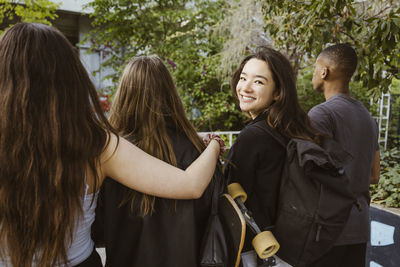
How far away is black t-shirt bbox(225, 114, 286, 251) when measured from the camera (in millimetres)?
1568

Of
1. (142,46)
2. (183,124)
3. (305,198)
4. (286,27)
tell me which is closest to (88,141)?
(183,124)

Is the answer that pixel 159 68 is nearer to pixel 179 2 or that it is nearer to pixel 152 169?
pixel 152 169

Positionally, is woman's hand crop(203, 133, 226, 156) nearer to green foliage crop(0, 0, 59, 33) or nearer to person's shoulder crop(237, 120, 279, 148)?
person's shoulder crop(237, 120, 279, 148)

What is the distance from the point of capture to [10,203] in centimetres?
108

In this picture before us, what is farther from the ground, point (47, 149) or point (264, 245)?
point (47, 149)

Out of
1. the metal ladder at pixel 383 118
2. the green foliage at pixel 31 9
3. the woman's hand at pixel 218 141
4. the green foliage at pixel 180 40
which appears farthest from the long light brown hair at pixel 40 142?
the metal ladder at pixel 383 118

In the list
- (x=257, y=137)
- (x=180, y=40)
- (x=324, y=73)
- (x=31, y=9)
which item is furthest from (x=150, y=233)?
(x=31, y=9)

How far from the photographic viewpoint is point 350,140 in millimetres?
1929

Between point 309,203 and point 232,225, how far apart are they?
396 millimetres

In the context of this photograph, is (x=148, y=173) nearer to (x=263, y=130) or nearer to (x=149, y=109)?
(x=149, y=109)

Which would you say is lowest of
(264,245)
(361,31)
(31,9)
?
(264,245)

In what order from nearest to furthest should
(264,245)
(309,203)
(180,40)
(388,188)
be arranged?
(264,245), (309,203), (388,188), (180,40)

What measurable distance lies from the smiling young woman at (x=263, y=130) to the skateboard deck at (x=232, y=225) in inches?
5.9

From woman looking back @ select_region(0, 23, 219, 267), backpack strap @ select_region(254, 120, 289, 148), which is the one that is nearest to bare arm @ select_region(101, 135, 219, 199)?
woman looking back @ select_region(0, 23, 219, 267)
